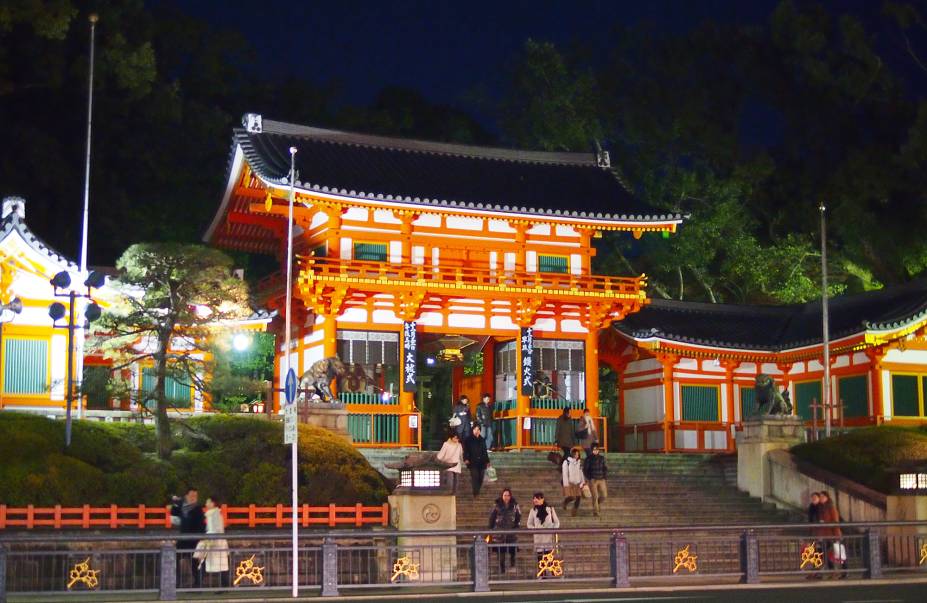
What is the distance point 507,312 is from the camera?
39000 mm

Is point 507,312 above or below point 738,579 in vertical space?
above

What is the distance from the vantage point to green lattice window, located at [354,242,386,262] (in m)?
37.9

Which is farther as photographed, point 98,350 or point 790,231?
point 790,231

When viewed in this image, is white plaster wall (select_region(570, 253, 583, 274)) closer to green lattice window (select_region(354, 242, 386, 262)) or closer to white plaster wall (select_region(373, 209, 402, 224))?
white plaster wall (select_region(373, 209, 402, 224))

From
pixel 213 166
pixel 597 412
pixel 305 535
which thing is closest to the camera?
pixel 305 535

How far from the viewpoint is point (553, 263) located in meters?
40.3

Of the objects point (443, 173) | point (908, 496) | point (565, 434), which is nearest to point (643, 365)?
point (443, 173)

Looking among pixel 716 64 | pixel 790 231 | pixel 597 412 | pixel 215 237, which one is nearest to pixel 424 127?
pixel 716 64

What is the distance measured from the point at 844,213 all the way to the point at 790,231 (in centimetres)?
504

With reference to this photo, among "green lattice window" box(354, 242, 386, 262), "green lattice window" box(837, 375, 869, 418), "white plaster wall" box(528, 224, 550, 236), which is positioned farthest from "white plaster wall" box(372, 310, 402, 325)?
"green lattice window" box(837, 375, 869, 418)

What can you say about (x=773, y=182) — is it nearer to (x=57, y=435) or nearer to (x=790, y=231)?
(x=790, y=231)

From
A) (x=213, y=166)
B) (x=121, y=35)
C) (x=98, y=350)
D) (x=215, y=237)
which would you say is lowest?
(x=98, y=350)

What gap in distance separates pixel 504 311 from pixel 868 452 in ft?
41.3

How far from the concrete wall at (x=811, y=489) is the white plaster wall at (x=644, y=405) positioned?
9.22 meters
